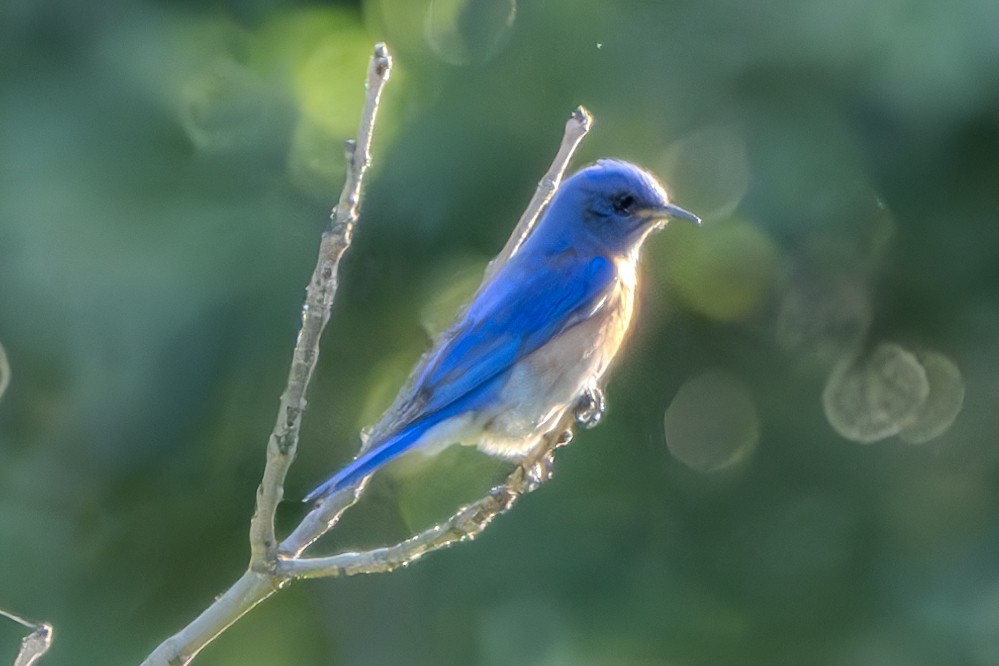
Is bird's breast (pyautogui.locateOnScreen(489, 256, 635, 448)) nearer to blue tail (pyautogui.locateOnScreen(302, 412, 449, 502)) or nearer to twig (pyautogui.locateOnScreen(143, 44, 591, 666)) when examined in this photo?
blue tail (pyautogui.locateOnScreen(302, 412, 449, 502))

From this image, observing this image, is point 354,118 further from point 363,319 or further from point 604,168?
point 604,168

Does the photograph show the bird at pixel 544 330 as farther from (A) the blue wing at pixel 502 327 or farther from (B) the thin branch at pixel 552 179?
(B) the thin branch at pixel 552 179

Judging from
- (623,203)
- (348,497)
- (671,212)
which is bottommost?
(348,497)

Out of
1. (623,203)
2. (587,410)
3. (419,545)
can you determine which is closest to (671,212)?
(623,203)

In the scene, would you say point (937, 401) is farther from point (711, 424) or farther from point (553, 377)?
point (553, 377)

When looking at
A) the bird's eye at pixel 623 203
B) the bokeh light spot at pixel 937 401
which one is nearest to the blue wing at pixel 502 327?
the bird's eye at pixel 623 203

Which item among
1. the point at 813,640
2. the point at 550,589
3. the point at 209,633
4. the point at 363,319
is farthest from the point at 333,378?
the point at 209,633
